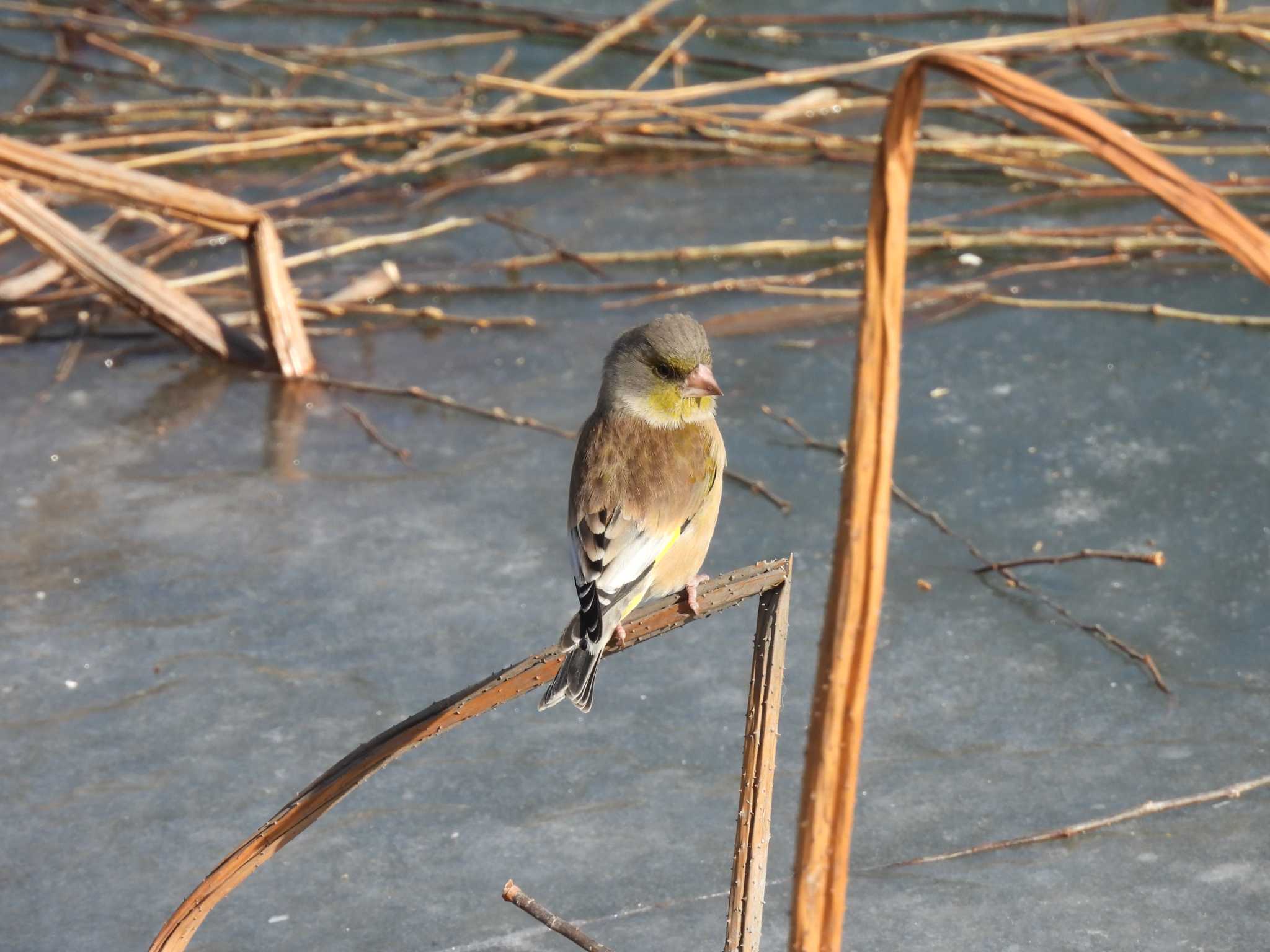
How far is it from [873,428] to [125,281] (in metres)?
4.46

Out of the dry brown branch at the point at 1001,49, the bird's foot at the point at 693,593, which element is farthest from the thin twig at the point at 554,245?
the bird's foot at the point at 693,593

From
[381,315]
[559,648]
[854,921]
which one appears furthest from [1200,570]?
[381,315]

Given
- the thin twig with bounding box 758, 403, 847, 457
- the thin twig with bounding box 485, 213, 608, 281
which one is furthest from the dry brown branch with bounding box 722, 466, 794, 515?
the thin twig with bounding box 485, 213, 608, 281

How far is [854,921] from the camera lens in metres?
2.74

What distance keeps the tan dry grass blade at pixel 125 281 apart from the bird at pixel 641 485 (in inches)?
95.1

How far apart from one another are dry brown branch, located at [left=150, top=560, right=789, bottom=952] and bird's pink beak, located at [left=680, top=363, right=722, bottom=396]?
987mm

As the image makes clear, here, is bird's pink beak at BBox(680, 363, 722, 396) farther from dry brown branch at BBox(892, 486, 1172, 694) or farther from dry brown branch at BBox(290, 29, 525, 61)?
dry brown branch at BBox(290, 29, 525, 61)

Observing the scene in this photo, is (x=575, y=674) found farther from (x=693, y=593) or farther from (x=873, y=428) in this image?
(x=873, y=428)

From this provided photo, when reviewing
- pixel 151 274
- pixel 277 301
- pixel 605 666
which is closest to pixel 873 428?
pixel 605 666

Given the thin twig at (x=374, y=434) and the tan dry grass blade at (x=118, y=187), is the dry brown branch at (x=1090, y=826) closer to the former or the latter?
the thin twig at (x=374, y=434)

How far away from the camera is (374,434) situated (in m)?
4.77

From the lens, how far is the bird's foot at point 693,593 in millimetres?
1981

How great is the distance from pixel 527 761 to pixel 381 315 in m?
2.87

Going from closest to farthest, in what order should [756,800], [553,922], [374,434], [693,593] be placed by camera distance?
[756,800] < [553,922] < [693,593] < [374,434]
